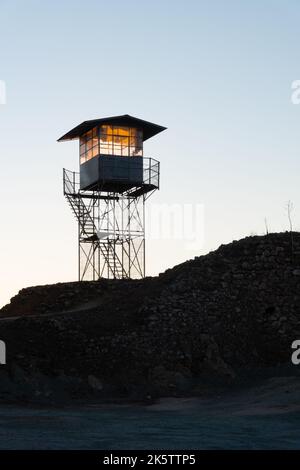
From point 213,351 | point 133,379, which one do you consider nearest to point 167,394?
point 133,379

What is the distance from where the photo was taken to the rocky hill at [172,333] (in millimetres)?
27531

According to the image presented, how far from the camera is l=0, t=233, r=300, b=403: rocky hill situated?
2753cm

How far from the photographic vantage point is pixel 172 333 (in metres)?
30.5

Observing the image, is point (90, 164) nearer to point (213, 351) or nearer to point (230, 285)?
point (230, 285)

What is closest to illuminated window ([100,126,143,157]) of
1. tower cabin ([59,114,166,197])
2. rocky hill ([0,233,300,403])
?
tower cabin ([59,114,166,197])

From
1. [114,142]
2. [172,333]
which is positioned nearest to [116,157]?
[114,142]

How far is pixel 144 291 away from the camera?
114ft

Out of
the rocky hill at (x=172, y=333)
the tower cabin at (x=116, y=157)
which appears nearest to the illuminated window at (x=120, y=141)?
the tower cabin at (x=116, y=157)

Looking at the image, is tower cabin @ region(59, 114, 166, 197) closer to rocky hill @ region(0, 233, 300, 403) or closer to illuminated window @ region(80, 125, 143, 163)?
illuminated window @ region(80, 125, 143, 163)

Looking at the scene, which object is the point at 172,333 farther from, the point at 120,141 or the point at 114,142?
the point at 120,141

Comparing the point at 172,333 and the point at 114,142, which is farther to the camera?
the point at 114,142

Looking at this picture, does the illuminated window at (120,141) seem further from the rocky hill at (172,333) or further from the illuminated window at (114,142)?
the rocky hill at (172,333)

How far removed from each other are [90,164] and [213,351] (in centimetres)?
1801

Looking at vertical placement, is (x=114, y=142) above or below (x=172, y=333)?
above
